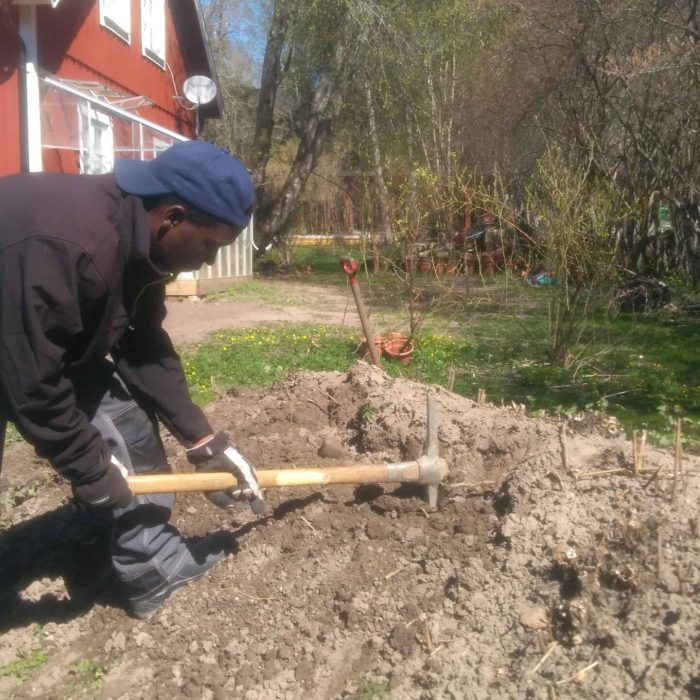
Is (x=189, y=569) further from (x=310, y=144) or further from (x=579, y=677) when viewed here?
(x=310, y=144)

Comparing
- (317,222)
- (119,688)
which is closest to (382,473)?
(119,688)

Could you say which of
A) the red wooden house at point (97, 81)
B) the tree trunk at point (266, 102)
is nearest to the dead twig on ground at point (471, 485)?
the red wooden house at point (97, 81)

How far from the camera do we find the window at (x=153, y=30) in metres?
14.6

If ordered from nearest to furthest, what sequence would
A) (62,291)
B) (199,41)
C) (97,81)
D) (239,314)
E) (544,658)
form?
(62,291) < (544,658) < (239,314) < (97,81) < (199,41)

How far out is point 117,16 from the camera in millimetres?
12844

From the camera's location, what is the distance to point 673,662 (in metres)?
2.42

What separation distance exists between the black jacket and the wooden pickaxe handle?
267 millimetres

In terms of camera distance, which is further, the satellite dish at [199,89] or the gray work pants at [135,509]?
the satellite dish at [199,89]

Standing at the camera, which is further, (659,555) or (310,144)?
(310,144)

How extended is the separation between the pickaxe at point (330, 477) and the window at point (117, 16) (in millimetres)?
10573

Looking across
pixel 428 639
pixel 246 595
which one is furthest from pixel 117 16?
pixel 428 639

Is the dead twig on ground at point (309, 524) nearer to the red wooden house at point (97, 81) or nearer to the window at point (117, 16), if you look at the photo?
the red wooden house at point (97, 81)

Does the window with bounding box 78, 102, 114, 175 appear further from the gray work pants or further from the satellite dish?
the gray work pants

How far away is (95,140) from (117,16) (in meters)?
2.87
